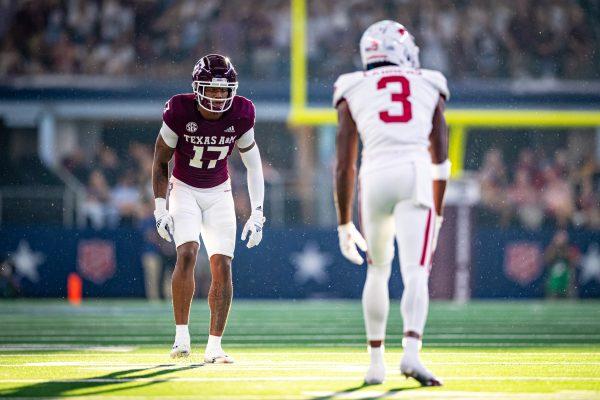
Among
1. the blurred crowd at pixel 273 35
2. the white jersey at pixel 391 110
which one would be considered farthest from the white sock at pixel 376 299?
the blurred crowd at pixel 273 35

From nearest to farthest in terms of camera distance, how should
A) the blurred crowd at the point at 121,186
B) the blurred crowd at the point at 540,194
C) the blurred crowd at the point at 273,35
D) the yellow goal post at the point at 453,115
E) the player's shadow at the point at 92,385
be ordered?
the player's shadow at the point at 92,385
the yellow goal post at the point at 453,115
the blurred crowd at the point at 121,186
the blurred crowd at the point at 540,194
the blurred crowd at the point at 273,35

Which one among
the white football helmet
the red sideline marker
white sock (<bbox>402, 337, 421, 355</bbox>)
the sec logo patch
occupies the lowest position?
the red sideline marker

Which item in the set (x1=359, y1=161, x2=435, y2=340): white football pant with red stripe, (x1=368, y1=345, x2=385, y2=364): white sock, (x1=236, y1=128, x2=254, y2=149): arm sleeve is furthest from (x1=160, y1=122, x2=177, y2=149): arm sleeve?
(x1=368, y1=345, x2=385, y2=364): white sock

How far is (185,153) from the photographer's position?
632cm

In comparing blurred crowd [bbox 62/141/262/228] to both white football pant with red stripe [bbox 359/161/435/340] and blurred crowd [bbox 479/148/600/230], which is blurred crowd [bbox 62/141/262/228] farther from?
white football pant with red stripe [bbox 359/161/435/340]

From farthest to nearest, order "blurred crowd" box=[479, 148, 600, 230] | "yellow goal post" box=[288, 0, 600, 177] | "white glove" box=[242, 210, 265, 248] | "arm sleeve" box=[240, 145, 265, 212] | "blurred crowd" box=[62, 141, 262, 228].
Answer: "blurred crowd" box=[479, 148, 600, 230] → "blurred crowd" box=[62, 141, 262, 228] → "yellow goal post" box=[288, 0, 600, 177] → "arm sleeve" box=[240, 145, 265, 212] → "white glove" box=[242, 210, 265, 248]

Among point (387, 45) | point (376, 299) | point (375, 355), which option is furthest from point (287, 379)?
point (387, 45)

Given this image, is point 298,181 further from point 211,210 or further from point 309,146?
point 211,210

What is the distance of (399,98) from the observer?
4938mm

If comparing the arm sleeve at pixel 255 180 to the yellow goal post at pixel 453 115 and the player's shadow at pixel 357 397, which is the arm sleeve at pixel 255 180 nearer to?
the player's shadow at pixel 357 397

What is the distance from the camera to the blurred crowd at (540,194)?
14984mm

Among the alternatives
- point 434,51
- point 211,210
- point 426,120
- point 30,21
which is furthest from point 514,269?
point 426,120

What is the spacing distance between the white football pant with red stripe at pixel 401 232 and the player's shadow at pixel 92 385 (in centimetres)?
89

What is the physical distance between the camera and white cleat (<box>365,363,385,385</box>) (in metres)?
4.87
